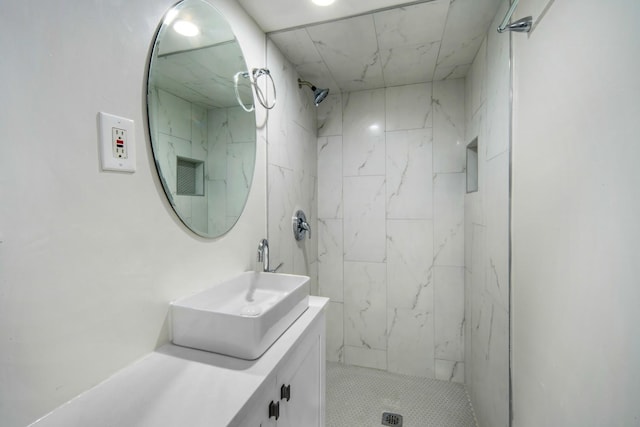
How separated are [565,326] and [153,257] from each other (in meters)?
1.30

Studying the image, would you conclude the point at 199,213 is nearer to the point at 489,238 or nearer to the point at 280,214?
the point at 280,214

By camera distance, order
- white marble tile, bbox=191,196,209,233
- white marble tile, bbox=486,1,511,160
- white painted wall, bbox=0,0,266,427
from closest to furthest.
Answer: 1. white painted wall, bbox=0,0,266,427
2. white marble tile, bbox=191,196,209,233
3. white marble tile, bbox=486,1,511,160

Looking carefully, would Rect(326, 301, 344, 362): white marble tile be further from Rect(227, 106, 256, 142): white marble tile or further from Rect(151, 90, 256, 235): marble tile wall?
Rect(227, 106, 256, 142): white marble tile

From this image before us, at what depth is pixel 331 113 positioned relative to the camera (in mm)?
2477

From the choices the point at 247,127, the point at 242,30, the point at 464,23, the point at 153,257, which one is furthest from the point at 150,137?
the point at 464,23

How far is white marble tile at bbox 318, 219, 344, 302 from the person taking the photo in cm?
247

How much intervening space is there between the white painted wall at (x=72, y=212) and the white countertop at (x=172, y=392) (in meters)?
0.04

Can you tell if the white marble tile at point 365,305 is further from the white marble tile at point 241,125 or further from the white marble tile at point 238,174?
the white marble tile at point 241,125

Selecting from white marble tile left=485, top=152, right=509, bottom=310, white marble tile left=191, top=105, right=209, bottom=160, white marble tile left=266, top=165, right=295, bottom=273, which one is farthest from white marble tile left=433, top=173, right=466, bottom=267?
white marble tile left=191, top=105, right=209, bottom=160

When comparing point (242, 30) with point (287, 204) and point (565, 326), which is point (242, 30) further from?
point (565, 326)

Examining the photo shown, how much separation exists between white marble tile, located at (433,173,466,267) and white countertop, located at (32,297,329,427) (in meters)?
1.74

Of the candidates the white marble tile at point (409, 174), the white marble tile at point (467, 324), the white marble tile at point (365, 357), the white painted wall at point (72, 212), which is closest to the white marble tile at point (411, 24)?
the white marble tile at point (409, 174)

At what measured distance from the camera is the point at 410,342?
7.52 feet

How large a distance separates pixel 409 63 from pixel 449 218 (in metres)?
1.23
